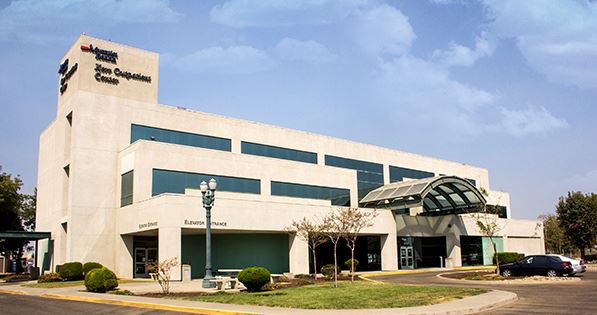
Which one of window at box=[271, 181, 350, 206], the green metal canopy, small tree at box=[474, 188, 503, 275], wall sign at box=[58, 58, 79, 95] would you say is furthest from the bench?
wall sign at box=[58, 58, 79, 95]

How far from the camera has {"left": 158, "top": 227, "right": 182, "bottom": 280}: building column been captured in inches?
1346

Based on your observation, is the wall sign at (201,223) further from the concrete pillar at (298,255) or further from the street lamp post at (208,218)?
the street lamp post at (208,218)

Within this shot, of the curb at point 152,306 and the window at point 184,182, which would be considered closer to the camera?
the curb at point 152,306

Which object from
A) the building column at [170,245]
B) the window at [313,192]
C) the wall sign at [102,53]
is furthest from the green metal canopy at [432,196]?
the wall sign at [102,53]

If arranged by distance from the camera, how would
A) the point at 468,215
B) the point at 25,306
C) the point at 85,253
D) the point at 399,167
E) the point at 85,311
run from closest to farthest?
1. the point at 85,311
2. the point at 25,306
3. the point at 85,253
4. the point at 468,215
5. the point at 399,167

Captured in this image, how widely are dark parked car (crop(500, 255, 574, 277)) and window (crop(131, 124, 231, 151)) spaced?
24947 mm

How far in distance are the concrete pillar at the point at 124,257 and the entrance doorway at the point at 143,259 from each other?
0.77m

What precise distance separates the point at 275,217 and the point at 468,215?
26.1 meters

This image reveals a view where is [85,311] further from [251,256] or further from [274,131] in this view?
[274,131]

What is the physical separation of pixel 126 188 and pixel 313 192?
16.2 meters

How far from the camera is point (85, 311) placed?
1783 cm

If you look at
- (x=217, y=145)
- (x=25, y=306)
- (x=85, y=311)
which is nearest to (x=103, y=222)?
(x=217, y=145)

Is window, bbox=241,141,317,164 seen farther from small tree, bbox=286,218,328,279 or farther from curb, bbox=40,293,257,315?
curb, bbox=40,293,257,315

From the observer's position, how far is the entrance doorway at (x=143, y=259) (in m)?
41.2
